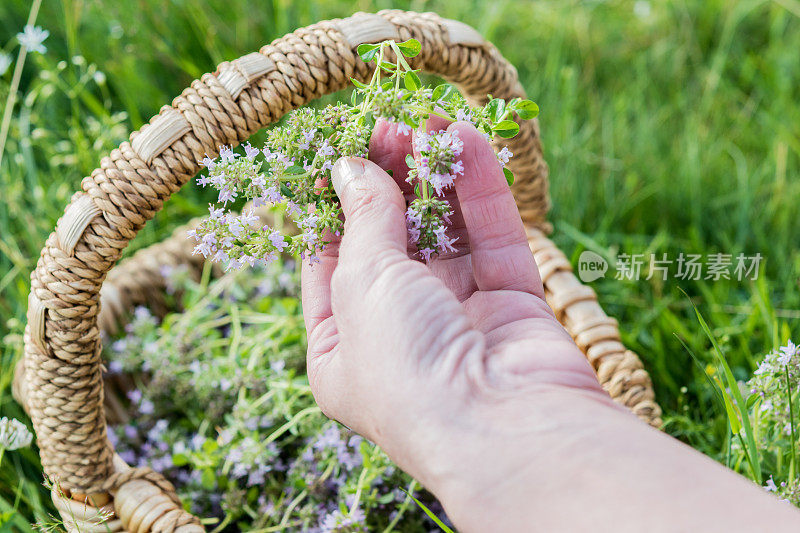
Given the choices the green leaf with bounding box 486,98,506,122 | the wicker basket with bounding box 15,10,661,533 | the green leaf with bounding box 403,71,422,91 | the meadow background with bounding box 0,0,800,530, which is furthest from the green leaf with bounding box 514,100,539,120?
the meadow background with bounding box 0,0,800,530

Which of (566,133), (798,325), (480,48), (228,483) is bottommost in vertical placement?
(798,325)

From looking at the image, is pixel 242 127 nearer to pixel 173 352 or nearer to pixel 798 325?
pixel 173 352

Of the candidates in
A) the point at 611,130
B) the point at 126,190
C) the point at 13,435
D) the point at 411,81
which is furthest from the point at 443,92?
the point at 611,130

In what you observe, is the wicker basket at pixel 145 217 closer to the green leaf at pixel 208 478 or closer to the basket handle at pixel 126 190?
the basket handle at pixel 126 190

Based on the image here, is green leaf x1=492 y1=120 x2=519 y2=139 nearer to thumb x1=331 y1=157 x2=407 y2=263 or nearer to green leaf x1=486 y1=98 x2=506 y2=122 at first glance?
green leaf x1=486 y1=98 x2=506 y2=122

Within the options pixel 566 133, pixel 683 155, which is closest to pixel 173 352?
pixel 566 133
